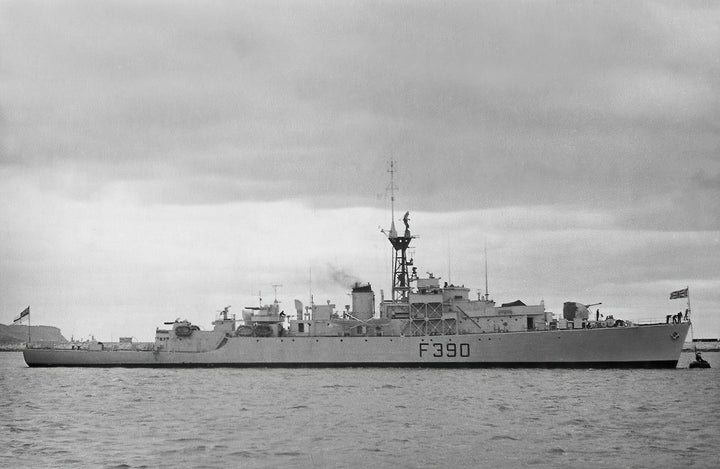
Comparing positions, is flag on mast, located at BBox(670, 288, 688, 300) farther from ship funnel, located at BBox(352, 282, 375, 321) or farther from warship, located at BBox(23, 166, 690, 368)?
ship funnel, located at BBox(352, 282, 375, 321)

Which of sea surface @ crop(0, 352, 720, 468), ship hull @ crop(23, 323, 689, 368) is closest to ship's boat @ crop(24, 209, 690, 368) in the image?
ship hull @ crop(23, 323, 689, 368)

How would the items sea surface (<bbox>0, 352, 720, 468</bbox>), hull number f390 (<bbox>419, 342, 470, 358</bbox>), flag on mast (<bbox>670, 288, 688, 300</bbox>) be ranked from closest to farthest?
sea surface (<bbox>0, 352, 720, 468</bbox>), flag on mast (<bbox>670, 288, 688, 300</bbox>), hull number f390 (<bbox>419, 342, 470, 358</bbox>)

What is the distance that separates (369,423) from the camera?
985 inches

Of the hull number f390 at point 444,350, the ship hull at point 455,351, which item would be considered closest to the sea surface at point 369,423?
the ship hull at point 455,351

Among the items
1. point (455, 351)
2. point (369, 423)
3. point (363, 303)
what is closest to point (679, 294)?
point (455, 351)

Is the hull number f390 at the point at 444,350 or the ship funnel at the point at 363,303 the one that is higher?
the ship funnel at the point at 363,303

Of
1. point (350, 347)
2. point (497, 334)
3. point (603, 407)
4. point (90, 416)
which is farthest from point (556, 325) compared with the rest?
point (90, 416)

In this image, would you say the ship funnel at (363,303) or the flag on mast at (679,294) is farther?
the ship funnel at (363,303)

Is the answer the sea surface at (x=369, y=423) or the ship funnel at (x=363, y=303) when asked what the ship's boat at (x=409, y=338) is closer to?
the ship funnel at (x=363, y=303)

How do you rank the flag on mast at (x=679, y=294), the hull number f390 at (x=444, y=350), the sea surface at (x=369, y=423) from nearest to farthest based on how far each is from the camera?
the sea surface at (x=369, y=423)
the flag on mast at (x=679, y=294)
the hull number f390 at (x=444, y=350)

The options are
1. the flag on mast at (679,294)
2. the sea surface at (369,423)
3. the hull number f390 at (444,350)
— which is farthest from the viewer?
the hull number f390 at (444,350)

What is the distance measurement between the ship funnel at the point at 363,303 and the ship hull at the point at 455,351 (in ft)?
13.7

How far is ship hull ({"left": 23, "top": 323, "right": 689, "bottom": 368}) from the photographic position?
48.5 meters

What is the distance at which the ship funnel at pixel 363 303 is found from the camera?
187ft
